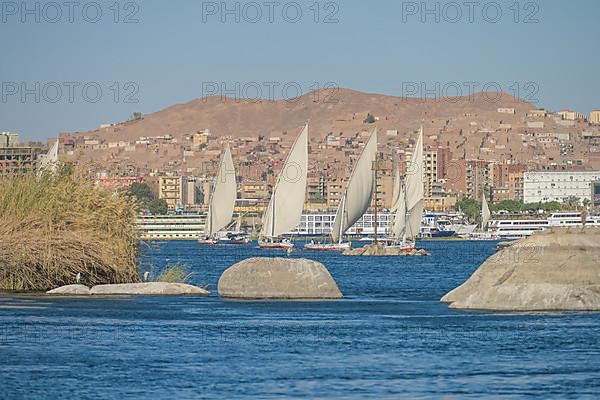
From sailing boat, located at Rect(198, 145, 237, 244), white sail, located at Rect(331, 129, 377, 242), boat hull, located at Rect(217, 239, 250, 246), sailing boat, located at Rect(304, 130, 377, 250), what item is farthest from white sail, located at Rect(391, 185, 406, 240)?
boat hull, located at Rect(217, 239, 250, 246)

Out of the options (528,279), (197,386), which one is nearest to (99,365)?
(197,386)

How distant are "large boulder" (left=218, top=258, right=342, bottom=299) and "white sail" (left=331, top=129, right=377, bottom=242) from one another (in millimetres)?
58692

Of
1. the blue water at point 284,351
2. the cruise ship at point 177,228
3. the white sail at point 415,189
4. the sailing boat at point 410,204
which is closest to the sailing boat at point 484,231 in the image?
the cruise ship at point 177,228

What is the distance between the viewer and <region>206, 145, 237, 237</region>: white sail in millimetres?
118125

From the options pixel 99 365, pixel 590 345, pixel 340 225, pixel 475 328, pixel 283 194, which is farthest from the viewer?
pixel 340 225

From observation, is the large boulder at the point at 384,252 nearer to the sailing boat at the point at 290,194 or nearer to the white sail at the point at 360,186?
the white sail at the point at 360,186

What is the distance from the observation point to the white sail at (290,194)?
98625 millimetres

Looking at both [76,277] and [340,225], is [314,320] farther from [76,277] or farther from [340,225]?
[340,225]

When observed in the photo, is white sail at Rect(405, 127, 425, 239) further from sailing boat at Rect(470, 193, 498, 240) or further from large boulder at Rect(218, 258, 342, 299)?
sailing boat at Rect(470, 193, 498, 240)

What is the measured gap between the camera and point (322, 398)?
21578mm

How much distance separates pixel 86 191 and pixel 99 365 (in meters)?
17.7

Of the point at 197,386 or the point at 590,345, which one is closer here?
the point at 197,386

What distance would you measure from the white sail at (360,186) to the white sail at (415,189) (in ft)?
12.5

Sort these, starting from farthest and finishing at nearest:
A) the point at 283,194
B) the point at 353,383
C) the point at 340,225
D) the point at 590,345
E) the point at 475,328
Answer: the point at 340,225 < the point at 283,194 < the point at 475,328 < the point at 590,345 < the point at 353,383
